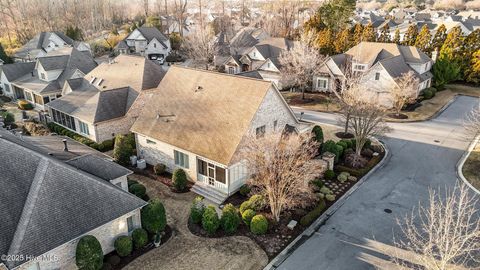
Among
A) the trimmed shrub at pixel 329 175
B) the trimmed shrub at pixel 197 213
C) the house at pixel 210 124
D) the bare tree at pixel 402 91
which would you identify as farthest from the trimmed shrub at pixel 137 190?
the bare tree at pixel 402 91

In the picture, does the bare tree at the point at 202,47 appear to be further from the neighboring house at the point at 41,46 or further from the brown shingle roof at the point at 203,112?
the brown shingle roof at the point at 203,112

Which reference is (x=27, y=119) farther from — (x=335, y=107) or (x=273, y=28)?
(x=273, y=28)

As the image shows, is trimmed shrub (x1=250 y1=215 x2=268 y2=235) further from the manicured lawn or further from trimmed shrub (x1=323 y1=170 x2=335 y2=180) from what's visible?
the manicured lawn

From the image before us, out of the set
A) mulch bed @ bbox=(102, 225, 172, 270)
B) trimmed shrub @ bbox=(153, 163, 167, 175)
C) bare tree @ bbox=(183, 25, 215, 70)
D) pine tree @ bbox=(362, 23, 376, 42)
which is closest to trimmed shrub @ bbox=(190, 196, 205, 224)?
mulch bed @ bbox=(102, 225, 172, 270)

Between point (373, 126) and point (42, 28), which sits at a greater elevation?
point (42, 28)

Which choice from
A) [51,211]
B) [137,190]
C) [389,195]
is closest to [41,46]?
[137,190]

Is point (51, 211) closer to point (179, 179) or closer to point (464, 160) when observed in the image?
point (179, 179)

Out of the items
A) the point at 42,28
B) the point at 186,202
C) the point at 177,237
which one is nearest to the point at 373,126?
the point at 186,202
